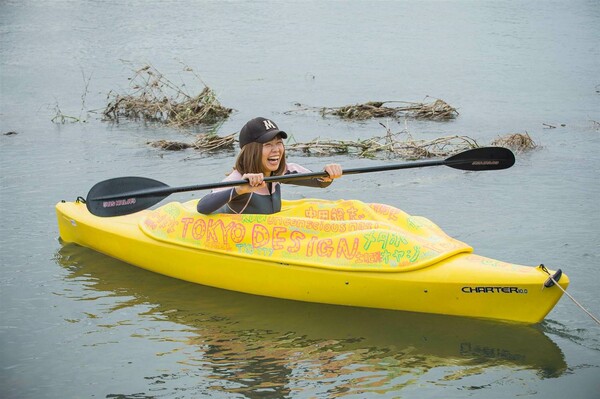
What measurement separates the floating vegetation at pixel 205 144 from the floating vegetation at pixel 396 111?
1886 mm

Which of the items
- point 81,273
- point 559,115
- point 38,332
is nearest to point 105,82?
point 559,115

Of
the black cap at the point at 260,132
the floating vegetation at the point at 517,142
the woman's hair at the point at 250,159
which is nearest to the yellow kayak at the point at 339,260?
the woman's hair at the point at 250,159

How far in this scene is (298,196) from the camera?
28.2 feet

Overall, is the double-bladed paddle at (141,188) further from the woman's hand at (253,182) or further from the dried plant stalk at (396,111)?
the dried plant stalk at (396,111)

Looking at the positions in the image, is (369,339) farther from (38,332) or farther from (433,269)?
(38,332)

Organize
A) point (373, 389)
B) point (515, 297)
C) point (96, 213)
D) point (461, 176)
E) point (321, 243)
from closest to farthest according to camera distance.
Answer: point (373, 389) < point (515, 297) < point (321, 243) < point (96, 213) < point (461, 176)

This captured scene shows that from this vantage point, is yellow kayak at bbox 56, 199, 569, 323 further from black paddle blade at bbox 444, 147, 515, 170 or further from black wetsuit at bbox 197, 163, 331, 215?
black paddle blade at bbox 444, 147, 515, 170

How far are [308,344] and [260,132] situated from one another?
54.8 inches

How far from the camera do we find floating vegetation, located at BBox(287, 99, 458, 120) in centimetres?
1159

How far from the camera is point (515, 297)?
17.9 ft

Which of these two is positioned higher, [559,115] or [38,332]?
[559,115]

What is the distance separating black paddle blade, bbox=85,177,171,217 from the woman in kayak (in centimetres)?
50

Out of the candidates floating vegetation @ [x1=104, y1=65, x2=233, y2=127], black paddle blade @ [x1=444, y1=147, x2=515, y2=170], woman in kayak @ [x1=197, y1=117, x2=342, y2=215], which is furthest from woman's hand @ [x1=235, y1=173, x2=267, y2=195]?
floating vegetation @ [x1=104, y1=65, x2=233, y2=127]

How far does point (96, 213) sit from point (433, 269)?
2.40 metres
